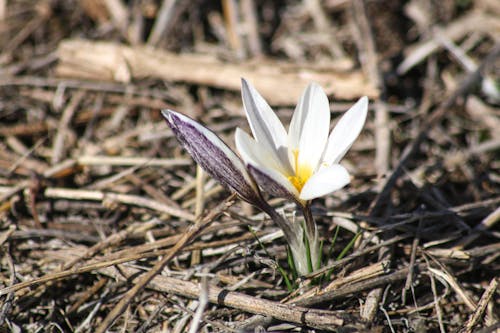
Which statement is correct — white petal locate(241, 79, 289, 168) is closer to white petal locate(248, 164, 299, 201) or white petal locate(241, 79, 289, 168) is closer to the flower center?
the flower center

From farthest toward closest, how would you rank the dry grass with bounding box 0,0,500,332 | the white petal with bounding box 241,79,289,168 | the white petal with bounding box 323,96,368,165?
the dry grass with bounding box 0,0,500,332
the white petal with bounding box 241,79,289,168
the white petal with bounding box 323,96,368,165

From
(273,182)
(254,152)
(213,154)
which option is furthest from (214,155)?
(273,182)

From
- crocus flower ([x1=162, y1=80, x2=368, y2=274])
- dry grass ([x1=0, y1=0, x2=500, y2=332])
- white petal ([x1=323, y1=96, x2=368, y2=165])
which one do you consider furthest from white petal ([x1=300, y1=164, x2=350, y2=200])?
dry grass ([x1=0, y1=0, x2=500, y2=332])

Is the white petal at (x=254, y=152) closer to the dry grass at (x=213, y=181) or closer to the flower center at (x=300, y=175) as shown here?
the flower center at (x=300, y=175)

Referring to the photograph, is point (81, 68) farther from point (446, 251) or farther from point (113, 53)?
point (446, 251)

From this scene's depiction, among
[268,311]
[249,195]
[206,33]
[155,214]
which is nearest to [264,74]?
[206,33]

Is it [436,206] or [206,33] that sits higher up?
[206,33]

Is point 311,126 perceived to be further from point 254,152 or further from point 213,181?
point 213,181
